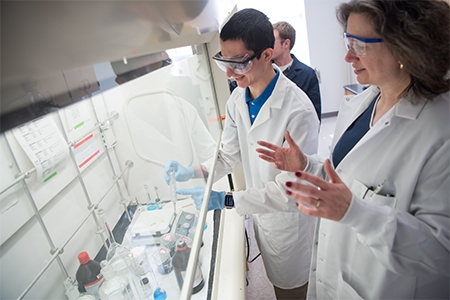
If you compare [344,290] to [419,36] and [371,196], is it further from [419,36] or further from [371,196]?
[419,36]

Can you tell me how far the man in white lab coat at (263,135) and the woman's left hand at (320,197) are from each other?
49 centimetres

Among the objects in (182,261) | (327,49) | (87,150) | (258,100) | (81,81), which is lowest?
(182,261)

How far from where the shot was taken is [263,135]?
53.6 inches

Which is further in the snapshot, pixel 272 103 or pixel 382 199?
pixel 272 103

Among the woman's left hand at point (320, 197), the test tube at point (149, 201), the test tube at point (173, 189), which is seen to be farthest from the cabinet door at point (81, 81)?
the test tube at point (149, 201)

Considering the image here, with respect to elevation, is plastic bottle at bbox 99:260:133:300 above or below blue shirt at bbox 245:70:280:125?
below

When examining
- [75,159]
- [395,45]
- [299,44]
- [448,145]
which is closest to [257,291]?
[75,159]

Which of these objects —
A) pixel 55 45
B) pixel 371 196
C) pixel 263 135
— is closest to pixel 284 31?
pixel 263 135

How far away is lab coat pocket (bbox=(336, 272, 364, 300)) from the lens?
0.99 m

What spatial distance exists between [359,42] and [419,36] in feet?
0.52

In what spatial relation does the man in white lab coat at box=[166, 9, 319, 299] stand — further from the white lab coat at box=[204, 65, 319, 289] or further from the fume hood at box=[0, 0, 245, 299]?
the fume hood at box=[0, 0, 245, 299]

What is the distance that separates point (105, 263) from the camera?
3.95 ft

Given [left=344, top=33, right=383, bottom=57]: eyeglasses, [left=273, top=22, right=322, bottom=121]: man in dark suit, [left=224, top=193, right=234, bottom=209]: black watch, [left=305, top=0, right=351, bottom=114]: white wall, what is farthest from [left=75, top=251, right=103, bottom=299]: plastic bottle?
[left=305, top=0, right=351, bottom=114]: white wall

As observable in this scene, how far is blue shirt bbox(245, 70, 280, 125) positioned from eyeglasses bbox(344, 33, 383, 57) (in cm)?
50
